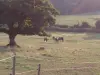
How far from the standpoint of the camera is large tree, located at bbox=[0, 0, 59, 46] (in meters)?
34.8

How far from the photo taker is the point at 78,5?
16250 cm

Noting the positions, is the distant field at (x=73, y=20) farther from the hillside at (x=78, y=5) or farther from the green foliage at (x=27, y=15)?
the green foliage at (x=27, y=15)

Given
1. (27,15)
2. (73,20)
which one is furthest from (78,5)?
(27,15)

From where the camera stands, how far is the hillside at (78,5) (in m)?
153

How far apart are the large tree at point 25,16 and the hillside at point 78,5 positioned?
375 feet

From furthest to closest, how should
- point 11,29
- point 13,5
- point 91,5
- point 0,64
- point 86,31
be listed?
point 91,5 < point 86,31 < point 11,29 < point 13,5 < point 0,64

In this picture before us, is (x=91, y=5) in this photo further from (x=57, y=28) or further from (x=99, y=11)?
(x=57, y=28)

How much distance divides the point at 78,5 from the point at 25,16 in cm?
12811

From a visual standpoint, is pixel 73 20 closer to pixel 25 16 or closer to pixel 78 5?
pixel 78 5

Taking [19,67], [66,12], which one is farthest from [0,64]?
[66,12]

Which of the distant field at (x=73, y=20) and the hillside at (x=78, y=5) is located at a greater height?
the hillside at (x=78, y=5)

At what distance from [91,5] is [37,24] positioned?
125 metres

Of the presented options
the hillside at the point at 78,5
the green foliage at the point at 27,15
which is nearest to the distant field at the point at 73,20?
the hillside at the point at 78,5

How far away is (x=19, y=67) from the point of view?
20578 millimetres
